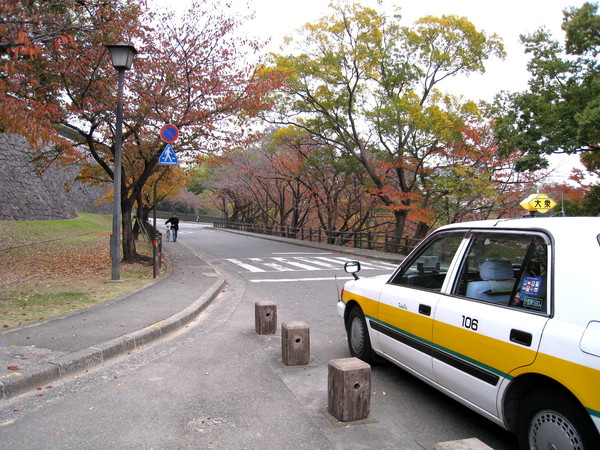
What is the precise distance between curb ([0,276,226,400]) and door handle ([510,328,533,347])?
4.50m

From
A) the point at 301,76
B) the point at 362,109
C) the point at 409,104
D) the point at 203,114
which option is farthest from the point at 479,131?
the point at 203,114

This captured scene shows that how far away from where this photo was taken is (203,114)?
12.4 meters

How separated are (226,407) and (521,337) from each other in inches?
103

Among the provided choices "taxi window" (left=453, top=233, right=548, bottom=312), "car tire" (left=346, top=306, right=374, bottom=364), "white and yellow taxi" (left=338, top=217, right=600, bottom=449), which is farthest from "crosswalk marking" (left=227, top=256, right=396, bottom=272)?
"taxi window" (left=453, top=233, right=548, bottom=312)

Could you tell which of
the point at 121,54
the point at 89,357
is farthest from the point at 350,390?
the point at 121,54

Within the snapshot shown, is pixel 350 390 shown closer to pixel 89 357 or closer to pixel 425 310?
pixel 425 310

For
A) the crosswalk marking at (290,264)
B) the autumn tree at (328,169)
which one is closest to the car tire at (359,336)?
the crosswalk marking at (290,264)

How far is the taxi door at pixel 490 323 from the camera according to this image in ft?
9.17

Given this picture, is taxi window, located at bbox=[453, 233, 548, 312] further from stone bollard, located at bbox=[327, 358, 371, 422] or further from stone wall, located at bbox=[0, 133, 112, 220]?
stone wall, located at bbox=[0, 133, 112, 220]

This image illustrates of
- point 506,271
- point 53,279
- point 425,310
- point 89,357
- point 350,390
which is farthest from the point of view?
point 53,279

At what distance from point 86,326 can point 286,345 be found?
3.21 m

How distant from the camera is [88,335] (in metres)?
5.77

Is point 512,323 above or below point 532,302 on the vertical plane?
below

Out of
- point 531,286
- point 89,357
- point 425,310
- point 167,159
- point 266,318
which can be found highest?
point 167,159
